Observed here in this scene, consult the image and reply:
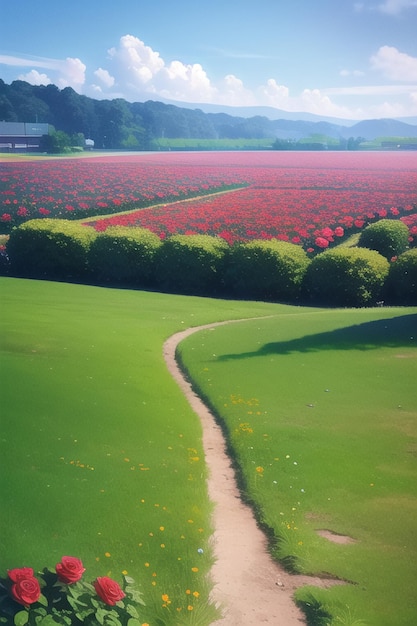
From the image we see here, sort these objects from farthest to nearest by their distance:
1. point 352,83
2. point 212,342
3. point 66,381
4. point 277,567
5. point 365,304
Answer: point 365,304 < point 212,342 < point 352,83 < point 66,381 < point 277,567

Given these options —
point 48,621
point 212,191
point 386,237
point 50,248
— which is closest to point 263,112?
point 212,191

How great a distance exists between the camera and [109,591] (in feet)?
12.5

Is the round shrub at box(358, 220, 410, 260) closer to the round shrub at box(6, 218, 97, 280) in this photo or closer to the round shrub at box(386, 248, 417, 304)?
the round shrub at box(386, 248, 417, 304)

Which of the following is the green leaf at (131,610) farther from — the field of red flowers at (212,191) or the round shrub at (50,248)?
the round shrub at (50,248)

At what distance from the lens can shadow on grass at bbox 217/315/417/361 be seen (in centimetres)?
681

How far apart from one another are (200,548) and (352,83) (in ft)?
15.9

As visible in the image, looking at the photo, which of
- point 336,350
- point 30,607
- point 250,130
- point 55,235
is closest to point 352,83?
point 250,130

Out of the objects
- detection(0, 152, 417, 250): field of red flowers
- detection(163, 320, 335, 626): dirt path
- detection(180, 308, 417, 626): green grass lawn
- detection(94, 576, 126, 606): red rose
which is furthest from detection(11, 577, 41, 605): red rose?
detection(0, 152, 417, 250): field of red flowers

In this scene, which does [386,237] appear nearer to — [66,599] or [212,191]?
[212,191]

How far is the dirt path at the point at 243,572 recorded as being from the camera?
13.7 feet

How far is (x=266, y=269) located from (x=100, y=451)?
16.8ft

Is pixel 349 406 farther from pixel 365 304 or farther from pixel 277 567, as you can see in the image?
pixel 365 304

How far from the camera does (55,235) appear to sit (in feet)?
28.2

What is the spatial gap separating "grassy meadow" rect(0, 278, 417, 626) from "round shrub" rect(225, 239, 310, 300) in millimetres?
1481
